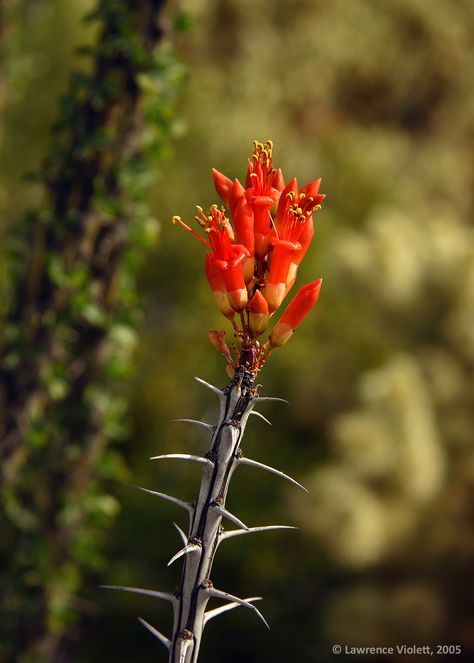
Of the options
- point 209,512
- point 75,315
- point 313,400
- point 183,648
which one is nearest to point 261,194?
point 209,512

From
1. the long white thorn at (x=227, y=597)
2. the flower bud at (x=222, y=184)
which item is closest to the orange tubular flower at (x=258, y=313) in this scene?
the flower bud at (x=222, y=184)

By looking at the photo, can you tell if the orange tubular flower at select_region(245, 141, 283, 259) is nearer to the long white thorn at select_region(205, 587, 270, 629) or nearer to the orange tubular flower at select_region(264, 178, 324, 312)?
the orange tubular flower at select_region(264, 178, 324, 312)

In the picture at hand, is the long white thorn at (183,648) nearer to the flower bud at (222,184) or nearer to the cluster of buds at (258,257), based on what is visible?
the cluster of buds at (258,257)

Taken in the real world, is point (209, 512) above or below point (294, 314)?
below

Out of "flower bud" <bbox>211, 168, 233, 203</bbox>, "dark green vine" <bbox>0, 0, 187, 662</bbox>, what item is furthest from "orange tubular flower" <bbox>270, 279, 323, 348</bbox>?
"dark green vine" <bbox>0, 0, 187, 662</bbox>

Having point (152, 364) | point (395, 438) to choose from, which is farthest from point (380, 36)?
point (395, 438)

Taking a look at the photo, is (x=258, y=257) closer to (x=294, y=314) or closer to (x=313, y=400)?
(x=294, y=314)
